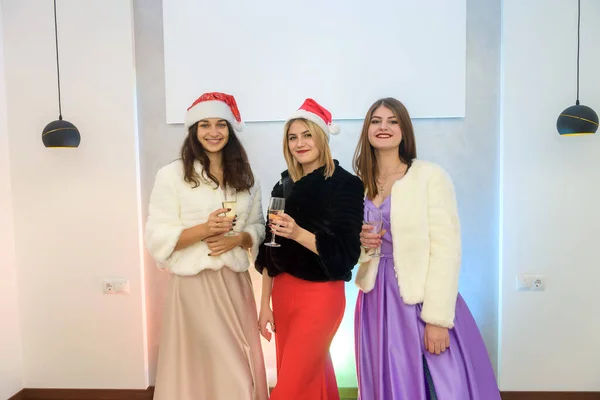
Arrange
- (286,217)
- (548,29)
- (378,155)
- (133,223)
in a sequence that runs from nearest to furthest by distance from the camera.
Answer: (286,217)
(378,155)
(548,29)
(133,223)

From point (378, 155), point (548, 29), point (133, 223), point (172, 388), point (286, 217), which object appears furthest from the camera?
point (133, 223)

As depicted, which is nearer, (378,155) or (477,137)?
(378,155)

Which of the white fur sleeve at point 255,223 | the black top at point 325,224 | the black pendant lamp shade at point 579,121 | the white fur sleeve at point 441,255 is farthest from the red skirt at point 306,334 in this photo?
the black pendant lamp shade at point 579,121

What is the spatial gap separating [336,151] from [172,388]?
1799 millimetres

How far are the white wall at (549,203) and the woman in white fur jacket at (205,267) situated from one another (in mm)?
1871

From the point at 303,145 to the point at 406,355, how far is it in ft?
3.62

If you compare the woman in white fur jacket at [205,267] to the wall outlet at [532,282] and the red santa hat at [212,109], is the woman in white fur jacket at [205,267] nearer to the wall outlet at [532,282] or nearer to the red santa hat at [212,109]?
the red santa hat at [212,109]

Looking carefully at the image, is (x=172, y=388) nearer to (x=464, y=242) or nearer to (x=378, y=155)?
(x=378, y=155)

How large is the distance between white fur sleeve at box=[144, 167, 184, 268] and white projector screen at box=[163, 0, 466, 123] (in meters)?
1.01

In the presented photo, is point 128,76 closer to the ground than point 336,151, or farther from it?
farther from it

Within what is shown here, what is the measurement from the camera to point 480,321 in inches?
115

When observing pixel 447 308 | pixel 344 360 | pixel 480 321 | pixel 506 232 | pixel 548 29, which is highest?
pixel 548 29

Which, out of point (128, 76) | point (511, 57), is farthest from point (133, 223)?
point (511, 57)

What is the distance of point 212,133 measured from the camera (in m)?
2.12
